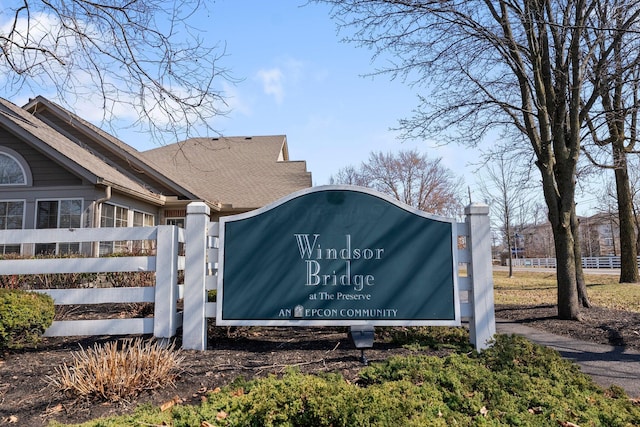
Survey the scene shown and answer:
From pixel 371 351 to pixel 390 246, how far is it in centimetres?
122

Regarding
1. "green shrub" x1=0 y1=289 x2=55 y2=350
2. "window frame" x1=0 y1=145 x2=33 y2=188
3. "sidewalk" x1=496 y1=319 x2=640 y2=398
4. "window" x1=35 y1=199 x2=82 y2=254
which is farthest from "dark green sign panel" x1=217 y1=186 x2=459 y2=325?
"window frame" x1=0 y1=145 x2=33 y2=188

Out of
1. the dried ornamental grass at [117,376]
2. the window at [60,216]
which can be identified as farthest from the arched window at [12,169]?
the dried ornamental grass at [117,376]

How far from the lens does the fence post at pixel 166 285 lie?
15.8ft

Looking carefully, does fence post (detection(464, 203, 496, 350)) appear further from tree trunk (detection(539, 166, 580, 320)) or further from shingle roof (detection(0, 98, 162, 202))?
shingle roof (detection(0, 98, 162, 202))

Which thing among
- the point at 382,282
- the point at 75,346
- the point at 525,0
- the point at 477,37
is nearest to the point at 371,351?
the point at 382,282

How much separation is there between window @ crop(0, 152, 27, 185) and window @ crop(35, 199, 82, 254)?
923 mm

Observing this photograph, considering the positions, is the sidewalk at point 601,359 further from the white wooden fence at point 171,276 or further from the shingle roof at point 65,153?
the shingle roof at point 65,153

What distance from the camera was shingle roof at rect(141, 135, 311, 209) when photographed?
18.5 m

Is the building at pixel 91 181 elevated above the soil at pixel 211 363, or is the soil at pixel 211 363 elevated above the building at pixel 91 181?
the building at pixel 91 181

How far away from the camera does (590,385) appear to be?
12.1 feet

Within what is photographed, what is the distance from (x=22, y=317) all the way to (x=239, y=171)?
1703cm

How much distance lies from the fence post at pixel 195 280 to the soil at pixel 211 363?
7.5 inches

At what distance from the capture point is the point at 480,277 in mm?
4848

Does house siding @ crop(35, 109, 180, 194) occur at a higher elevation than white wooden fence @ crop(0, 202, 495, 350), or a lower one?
higher
